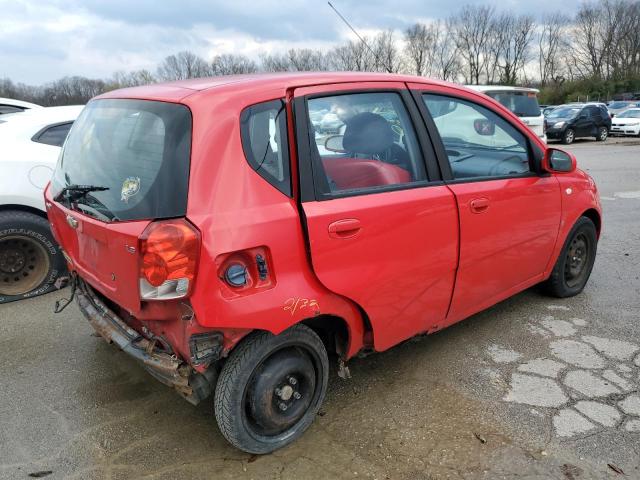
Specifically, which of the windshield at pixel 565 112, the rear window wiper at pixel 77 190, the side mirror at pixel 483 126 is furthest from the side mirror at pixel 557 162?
the windshield at pixel 565 112

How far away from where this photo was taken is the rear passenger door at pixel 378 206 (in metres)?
2.38

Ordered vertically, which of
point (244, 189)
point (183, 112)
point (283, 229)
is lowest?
point (283, 229)

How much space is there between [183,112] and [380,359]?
202 cm

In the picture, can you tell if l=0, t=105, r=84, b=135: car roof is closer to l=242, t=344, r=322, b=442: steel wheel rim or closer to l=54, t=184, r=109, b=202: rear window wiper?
l=54, t=184, r=109, b=202: rear window wiper

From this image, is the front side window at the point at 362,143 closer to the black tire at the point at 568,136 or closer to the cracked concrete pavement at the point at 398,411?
the cracked concrete pavement at the point at 398,411

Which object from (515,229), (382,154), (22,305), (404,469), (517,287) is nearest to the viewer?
(404,469)

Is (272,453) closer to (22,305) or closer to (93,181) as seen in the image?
(93,181)

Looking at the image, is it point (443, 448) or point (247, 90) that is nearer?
point (247, 90)

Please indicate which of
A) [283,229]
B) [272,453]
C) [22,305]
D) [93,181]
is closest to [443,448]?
[272,453]

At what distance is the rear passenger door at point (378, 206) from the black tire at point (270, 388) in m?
0.35

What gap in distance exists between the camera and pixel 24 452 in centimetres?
256

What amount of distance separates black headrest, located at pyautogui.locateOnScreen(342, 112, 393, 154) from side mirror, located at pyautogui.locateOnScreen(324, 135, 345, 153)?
1.5 inches

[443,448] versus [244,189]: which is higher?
[244,189]

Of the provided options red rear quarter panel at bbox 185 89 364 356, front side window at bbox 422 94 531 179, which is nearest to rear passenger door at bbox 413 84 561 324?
front side window at bbox 422 94 531 179
